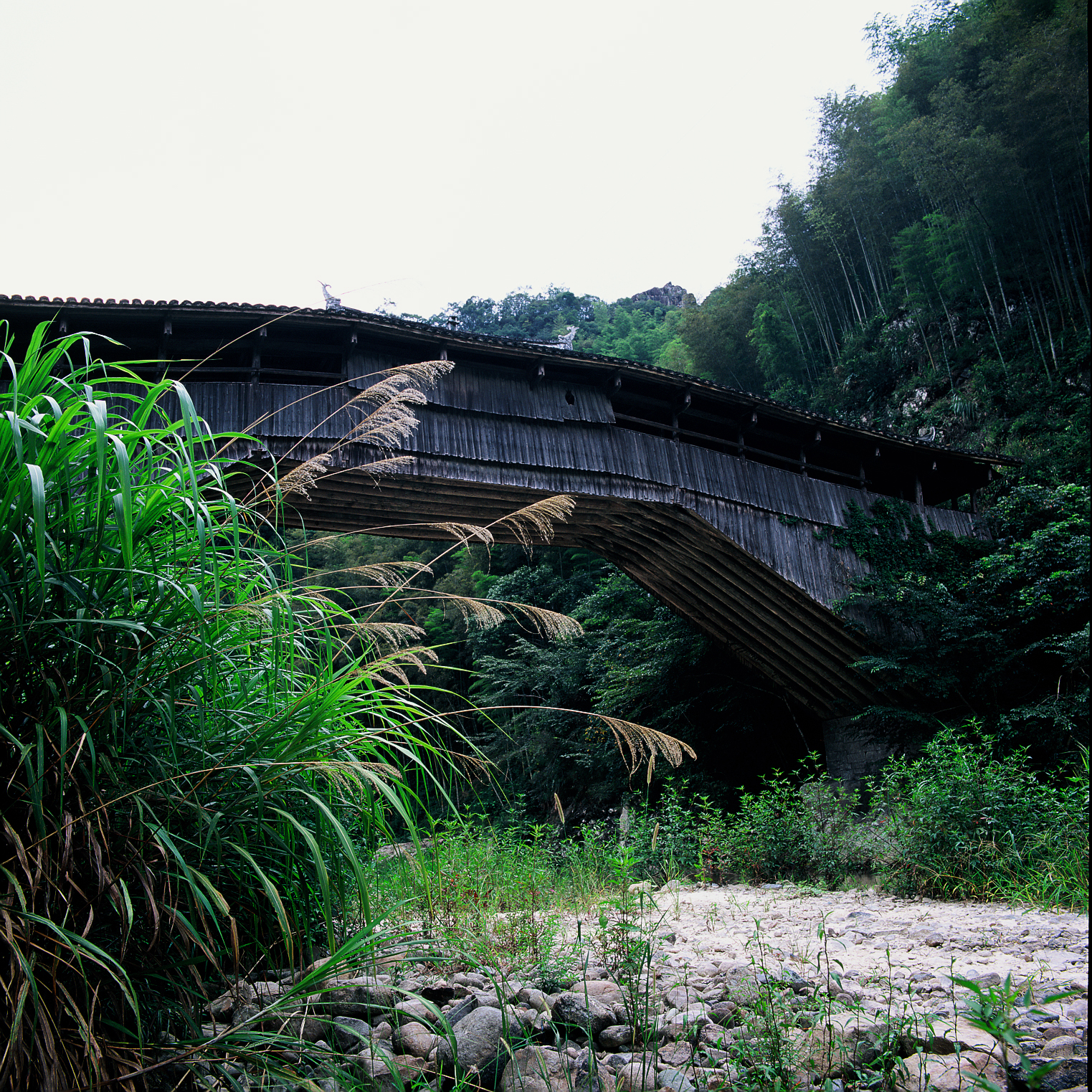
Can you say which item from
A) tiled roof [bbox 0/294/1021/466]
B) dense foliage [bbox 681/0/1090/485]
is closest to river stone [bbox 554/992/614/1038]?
tiled roof [bbox 0/294/1021/466]

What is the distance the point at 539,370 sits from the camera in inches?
384

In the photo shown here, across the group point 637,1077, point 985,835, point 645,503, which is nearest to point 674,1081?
point 637,1077

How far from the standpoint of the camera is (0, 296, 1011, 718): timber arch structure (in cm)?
866

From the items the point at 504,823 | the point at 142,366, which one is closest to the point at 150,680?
the point at 142,366

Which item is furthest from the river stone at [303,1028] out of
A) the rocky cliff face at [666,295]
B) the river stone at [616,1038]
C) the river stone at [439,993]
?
the rocky cliff face at [666,295]

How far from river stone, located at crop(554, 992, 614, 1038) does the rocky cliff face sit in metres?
48.5

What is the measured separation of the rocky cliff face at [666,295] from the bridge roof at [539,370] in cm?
3740

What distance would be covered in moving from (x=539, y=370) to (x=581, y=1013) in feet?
26.9

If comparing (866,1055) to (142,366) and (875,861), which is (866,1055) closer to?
(875,861)

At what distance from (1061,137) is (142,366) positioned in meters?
16.8

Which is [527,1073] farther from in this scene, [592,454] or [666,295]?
[666,295]

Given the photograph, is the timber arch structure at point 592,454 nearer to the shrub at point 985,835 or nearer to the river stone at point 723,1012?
the shrub at point 985,835

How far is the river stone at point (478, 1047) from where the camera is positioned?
7.08 feet

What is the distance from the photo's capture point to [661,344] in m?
31.0
